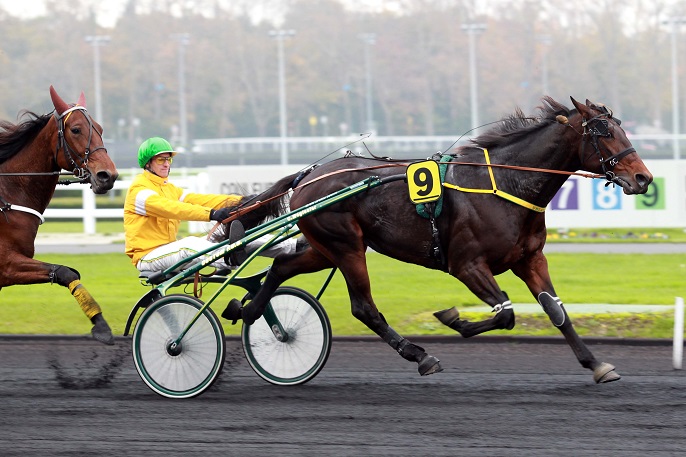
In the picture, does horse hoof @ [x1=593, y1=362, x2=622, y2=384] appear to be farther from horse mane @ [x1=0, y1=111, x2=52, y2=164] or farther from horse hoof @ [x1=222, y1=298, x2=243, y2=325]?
horse mane @ [x1=0, y1=111, x2=52, y2=164]

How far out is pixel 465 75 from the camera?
50281 millimetres

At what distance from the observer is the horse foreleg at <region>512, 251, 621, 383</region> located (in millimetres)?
6254

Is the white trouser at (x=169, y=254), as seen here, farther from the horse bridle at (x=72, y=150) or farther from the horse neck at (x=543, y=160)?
the horse neck at (x=543, y=160)

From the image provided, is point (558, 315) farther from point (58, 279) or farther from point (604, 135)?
point (58, 279)

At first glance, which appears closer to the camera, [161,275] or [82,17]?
[161,275]

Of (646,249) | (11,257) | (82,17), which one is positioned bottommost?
(646,249)

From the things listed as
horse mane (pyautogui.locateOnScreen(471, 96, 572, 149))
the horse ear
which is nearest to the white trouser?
the horse ear

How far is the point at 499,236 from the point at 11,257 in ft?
9.80

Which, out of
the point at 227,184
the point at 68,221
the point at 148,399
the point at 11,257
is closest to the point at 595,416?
the point at 148,399

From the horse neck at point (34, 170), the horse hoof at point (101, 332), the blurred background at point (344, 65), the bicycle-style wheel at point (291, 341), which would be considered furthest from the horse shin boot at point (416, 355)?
the blurred background at point (344, 65)

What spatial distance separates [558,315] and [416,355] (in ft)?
2.85

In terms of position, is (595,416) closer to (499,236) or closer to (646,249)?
(499,236)

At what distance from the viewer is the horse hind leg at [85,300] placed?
20.9 ft

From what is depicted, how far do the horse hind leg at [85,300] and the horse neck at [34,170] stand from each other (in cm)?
59
